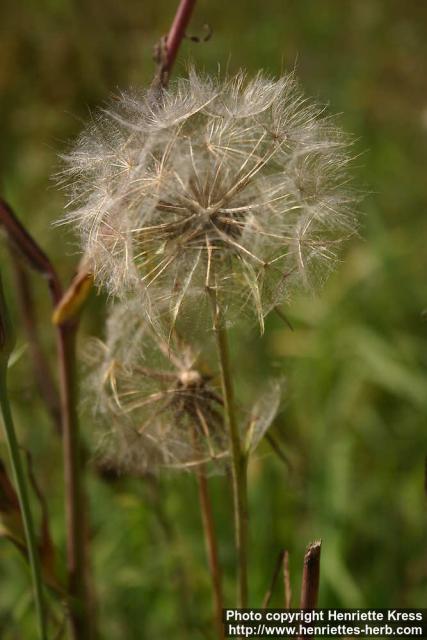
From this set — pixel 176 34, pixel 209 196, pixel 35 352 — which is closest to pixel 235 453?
pixel 209 196

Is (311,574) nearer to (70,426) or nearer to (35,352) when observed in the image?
(70,426)

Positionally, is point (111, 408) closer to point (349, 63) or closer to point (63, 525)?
point (63, 525)

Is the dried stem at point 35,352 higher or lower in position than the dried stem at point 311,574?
lower

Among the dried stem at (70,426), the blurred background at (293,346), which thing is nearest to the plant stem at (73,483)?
the dried stem at (70,426)

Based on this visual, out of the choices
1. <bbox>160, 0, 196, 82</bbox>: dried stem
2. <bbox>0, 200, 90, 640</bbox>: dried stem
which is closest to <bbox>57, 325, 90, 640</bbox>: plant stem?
<bbox>0, 200, 90, 640</bbox>: dried stem

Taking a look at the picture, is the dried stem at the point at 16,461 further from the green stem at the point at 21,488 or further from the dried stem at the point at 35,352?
the dried stem at the point at 35,352

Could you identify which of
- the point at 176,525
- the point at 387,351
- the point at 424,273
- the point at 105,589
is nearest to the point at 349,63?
the point at 424,273
